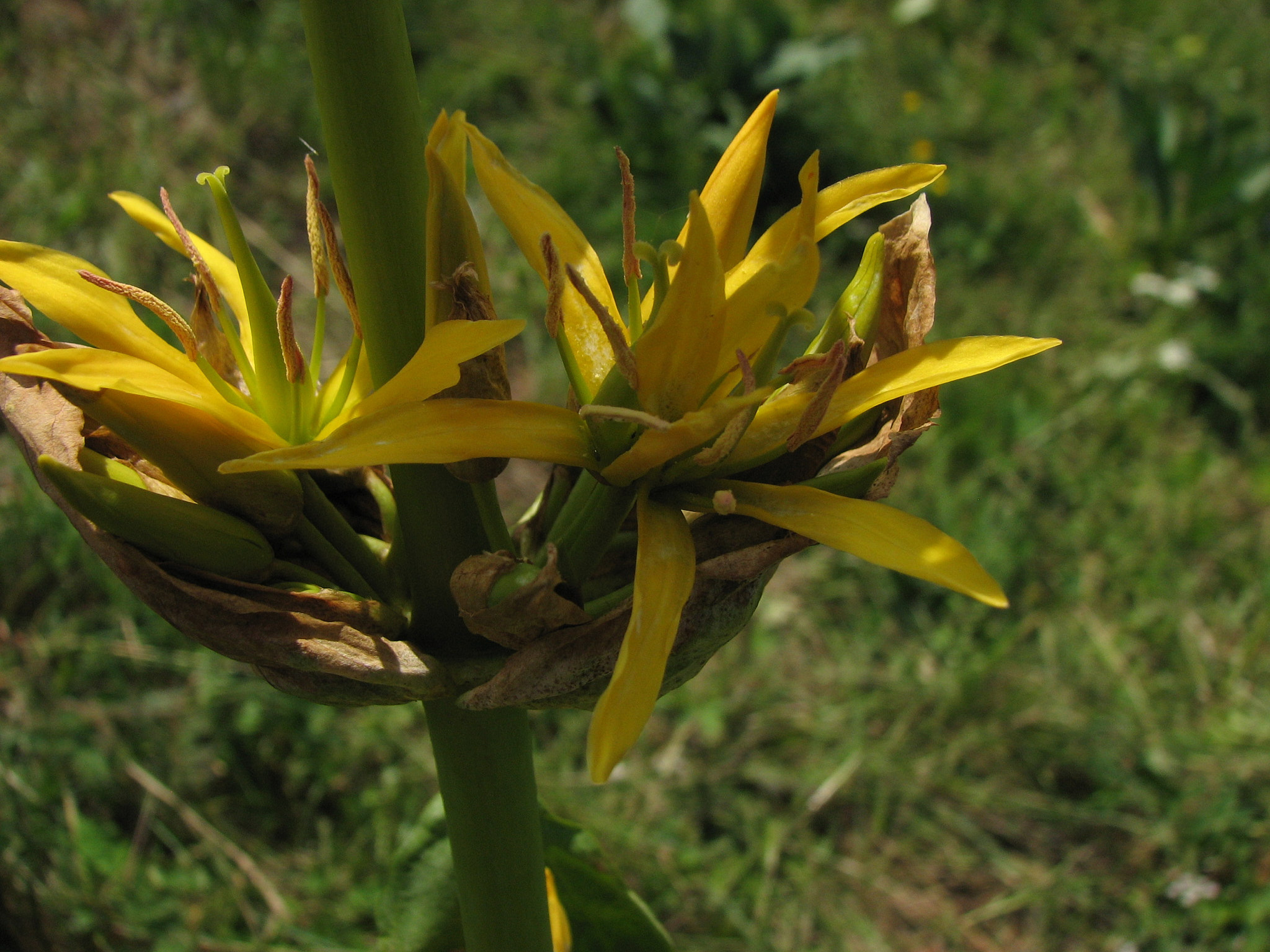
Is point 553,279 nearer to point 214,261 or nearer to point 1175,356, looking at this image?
point 214,261

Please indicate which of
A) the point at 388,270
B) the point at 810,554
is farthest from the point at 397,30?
the point at 810,554

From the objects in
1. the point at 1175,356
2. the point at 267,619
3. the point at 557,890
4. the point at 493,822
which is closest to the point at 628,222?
the point at 267,619

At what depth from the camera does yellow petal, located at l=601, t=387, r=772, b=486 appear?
0.82m

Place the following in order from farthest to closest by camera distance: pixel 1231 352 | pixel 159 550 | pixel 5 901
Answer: pixel 1231 352
pixel 5 901
pixel 159 550

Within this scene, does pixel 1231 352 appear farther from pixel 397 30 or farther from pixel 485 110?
pixel 397 30

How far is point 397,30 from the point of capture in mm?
749

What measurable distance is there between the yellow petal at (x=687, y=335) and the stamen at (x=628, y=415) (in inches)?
2.1

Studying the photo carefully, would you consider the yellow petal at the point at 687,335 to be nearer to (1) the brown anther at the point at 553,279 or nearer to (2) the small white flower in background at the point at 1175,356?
(1) the brown anther at the point at 553,279

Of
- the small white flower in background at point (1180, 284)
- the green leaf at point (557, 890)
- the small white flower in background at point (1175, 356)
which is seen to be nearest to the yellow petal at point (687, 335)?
the green leaf at point (557, 890)

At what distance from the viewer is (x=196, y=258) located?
3.09 ft

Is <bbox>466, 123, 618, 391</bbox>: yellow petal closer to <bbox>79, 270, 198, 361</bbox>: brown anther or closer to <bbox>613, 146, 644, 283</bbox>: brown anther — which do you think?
<bbox>613, 146, 644, 283</bbox>: brown anther

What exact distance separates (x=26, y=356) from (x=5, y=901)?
145cm

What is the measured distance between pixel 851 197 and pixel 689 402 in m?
0.24

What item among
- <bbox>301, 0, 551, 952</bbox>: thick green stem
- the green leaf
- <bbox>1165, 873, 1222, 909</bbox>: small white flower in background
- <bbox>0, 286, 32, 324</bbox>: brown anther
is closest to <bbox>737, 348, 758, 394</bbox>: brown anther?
<bbox>301, 0, 551, 952</bbox>: thick green stem
